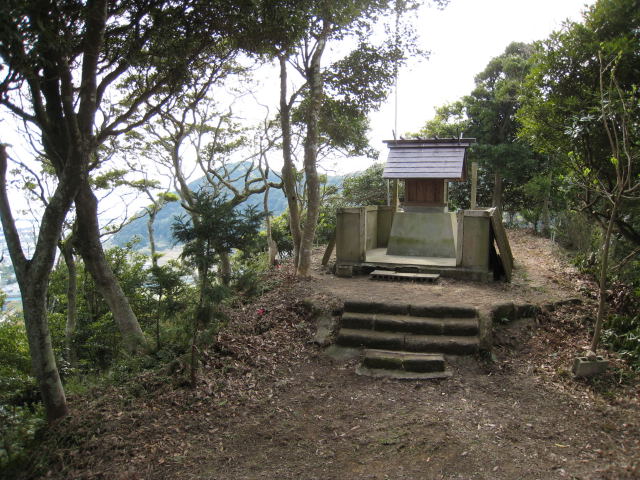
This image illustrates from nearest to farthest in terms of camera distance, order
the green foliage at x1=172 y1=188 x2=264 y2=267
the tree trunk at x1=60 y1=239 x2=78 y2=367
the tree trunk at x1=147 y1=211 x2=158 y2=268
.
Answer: the green foliage at x1=172 y1=188 x2=264 y2=267
the tree trunk at x1=60 y1=239 x2=78 y2=367
the tree trunk at x1=147 y1=211 x2=158 y2=268

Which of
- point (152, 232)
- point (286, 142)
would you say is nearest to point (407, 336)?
point (286, 142)

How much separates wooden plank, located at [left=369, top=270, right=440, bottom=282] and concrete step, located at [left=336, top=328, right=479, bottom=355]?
237 centimetres

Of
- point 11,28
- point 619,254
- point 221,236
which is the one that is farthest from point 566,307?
point 11,28

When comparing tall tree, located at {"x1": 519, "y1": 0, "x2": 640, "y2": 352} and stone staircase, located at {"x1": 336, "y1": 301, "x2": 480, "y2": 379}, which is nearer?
stone staircase, located at {"x1": 336, "y1": 301, "x2": 480, "y2": 379}

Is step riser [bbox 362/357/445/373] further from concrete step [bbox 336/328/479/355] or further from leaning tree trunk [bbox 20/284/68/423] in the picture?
leaning tree trunk [bbox 20/284/68/423]

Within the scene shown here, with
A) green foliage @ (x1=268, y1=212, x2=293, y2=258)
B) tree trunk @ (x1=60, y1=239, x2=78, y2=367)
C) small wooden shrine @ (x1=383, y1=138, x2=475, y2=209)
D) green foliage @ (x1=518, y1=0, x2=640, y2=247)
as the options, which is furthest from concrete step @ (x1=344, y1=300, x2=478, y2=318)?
green foliage @ (x1=268, y1=212, x2=293, y2=258)

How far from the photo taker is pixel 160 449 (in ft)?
14.1

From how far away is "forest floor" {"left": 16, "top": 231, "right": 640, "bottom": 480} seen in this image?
397 centimetres

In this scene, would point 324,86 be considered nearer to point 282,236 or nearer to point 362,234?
point 362,234

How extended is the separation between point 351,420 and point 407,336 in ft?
6.75

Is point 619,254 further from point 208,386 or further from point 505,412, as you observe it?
point 208,386

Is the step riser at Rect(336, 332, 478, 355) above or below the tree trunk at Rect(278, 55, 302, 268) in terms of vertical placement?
below

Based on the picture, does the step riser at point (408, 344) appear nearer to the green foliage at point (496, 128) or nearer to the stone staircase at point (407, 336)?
the stone staircase at point (407, 336)

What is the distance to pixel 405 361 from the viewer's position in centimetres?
595
